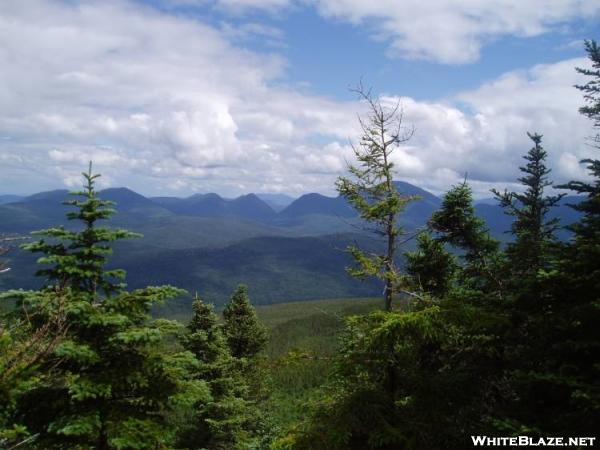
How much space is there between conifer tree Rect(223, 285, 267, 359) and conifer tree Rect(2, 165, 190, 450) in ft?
81.0

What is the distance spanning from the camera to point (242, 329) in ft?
119

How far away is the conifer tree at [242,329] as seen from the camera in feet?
119

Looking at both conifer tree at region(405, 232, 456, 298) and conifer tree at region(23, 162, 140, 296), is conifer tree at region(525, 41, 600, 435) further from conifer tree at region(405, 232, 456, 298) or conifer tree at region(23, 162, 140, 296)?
conifer tree at region(405, 232, 456, 298)

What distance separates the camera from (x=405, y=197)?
12047mm

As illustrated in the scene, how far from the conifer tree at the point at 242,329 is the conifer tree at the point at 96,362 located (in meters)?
24.7

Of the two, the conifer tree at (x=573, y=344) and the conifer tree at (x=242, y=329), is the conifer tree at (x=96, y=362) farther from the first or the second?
the conifer tree at (x=242, y=329)

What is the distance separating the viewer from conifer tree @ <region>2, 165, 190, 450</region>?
9.91 m

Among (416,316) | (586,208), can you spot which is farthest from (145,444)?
(586,208)

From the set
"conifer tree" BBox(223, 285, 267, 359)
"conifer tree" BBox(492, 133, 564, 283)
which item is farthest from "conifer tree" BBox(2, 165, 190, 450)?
"conifer tree" BBox(223, 285, 267, 359)

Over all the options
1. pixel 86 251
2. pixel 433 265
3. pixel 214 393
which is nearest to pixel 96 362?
pixel 86 251

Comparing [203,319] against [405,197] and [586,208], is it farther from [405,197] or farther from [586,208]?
[586,208]

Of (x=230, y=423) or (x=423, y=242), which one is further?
(x=230, y=423)

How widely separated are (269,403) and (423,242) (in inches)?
1010

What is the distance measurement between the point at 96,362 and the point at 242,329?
2594 centimetres
